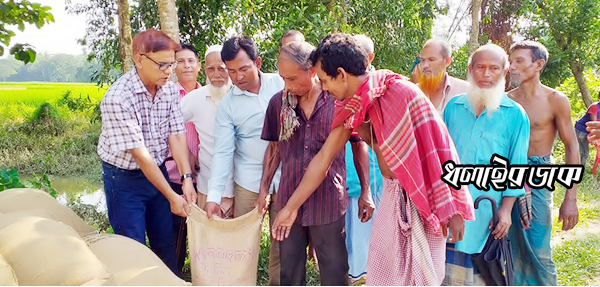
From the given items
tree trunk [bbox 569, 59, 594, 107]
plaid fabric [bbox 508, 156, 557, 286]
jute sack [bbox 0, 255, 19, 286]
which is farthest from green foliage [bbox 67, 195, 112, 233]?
tree trunk [bbox 569, 59, 594, 107]

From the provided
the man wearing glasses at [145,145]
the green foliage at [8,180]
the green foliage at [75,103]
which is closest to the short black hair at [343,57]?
the man wearing glasses at [145,145]

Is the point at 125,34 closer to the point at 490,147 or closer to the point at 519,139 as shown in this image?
the point at 490,147

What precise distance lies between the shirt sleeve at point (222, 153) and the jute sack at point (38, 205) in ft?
2.58

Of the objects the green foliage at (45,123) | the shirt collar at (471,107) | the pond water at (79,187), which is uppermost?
the shirt collar at (471,107)

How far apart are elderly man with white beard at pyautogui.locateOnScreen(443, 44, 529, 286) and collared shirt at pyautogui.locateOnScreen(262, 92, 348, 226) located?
751mm

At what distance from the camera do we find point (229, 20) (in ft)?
20.5

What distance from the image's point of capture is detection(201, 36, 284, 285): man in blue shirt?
2988 mm

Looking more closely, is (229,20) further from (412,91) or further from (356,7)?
(412,91)

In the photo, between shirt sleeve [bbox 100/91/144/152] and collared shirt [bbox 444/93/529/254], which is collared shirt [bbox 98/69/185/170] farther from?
collared shirt [bbox 444/93/529/254]

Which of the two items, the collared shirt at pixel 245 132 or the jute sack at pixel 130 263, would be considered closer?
the jute sack at pixel 130 263

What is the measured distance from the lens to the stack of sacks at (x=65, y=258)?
2.09m

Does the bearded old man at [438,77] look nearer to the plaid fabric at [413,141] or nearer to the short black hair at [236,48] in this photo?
the short black hair at [236,48]


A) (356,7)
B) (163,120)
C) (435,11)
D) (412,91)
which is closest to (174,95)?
(163,120)

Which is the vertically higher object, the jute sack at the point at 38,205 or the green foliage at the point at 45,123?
the jute sack at the point at 38,205
